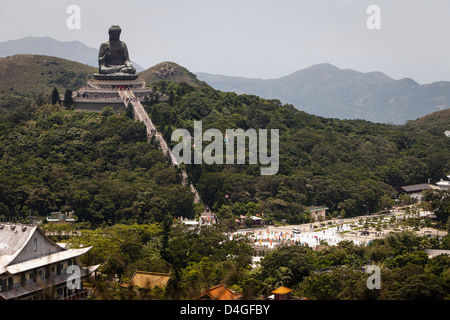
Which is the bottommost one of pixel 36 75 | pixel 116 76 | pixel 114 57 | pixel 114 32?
pixel 116 76

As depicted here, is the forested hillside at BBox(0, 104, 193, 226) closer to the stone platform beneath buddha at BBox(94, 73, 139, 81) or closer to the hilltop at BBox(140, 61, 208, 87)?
the stone platform beneath buddha at BBox(94, 73, 139, 81)

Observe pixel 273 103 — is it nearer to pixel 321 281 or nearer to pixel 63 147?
pixel 63 147

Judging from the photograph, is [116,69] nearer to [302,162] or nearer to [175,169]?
[175,169]

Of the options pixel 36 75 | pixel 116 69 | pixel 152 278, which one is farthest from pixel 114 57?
pixel 36 75

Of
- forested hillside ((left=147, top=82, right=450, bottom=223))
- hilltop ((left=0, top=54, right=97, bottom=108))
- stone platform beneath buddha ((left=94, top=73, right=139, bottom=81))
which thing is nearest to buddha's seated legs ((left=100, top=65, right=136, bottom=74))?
stone platform beneath buddha ((left=94, top=73, right=139, bottom=81))

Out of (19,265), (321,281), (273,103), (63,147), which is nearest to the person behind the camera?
(19,265)

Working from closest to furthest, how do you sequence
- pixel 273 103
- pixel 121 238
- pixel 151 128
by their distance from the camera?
pixel 121 238 < pixel 151 128 < pixel 273 103

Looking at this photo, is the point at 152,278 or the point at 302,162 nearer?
the point at 152,278

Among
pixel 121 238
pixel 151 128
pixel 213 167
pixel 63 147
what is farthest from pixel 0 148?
pixel 121 238
